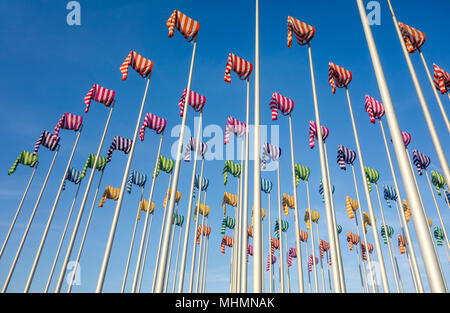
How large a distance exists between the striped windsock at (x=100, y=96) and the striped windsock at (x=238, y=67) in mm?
8858

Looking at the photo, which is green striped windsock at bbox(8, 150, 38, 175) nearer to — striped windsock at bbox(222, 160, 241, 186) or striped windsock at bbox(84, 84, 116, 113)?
striped windsock at bbox(84, 84, 116, 113)

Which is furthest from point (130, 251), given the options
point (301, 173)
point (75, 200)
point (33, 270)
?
point (301, 173)

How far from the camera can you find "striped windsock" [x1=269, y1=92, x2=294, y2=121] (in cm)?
1475

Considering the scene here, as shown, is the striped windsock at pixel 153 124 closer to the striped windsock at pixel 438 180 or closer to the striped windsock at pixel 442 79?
the striped windsock at pixel 442 79

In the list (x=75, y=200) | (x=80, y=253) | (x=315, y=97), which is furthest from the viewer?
(x=75, y=200)

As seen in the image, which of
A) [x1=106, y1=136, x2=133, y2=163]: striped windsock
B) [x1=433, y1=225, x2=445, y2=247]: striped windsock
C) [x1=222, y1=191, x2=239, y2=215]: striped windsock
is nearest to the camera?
[x1=106, y1=136, x2=133, y2=163]: striped windsock

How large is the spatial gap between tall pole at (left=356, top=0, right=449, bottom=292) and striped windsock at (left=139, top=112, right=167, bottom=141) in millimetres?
14502

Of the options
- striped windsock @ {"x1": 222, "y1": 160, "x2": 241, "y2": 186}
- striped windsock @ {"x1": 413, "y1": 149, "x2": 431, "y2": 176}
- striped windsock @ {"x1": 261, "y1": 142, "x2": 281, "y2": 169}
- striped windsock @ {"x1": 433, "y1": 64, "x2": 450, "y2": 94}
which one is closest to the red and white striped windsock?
striped windsock @ {"x1": 433, "y1": 64, "x2": 450, "y2": 94}

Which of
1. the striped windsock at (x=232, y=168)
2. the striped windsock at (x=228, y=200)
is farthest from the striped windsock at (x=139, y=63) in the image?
the striped windsock at (x=228, y=200)

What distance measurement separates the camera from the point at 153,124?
18641 millimetres

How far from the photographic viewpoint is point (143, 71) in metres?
14.6

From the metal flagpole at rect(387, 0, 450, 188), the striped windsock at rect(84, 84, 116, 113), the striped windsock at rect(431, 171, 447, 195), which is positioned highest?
the striped windsock at rect(431, 171, 447, 195)
